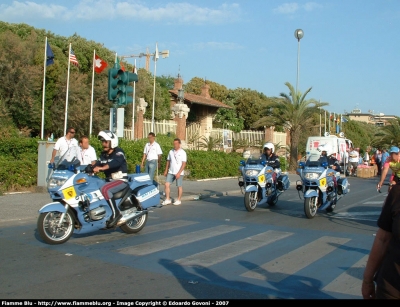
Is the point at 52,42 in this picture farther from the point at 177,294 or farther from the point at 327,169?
the point at 177,294

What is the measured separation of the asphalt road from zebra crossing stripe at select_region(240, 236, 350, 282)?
0.05 ft

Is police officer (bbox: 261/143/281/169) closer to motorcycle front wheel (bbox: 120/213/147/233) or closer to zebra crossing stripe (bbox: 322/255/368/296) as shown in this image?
motorcycle front wheel (bbox: 120/213/147/233)

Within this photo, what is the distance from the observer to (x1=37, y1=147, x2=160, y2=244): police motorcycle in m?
8.25

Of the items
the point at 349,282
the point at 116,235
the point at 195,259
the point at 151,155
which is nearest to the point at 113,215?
the point at 116,235

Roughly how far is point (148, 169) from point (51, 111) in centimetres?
1467

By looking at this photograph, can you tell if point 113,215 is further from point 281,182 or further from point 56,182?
point 281,182

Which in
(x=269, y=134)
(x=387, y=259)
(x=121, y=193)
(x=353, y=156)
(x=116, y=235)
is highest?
(x=269, y=134)

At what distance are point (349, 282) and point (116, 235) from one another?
4568mm

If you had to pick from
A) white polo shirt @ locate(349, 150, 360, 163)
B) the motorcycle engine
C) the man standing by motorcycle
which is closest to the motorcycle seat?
the motorcycle engine

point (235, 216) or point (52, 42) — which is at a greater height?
point (52, 42)

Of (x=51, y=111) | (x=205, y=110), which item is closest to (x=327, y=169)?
(x=51, y=111)

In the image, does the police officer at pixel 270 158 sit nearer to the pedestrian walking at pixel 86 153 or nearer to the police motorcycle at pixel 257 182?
the police motorcycle at pixel 257 182

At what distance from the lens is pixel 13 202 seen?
1300 cm

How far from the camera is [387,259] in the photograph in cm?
350
